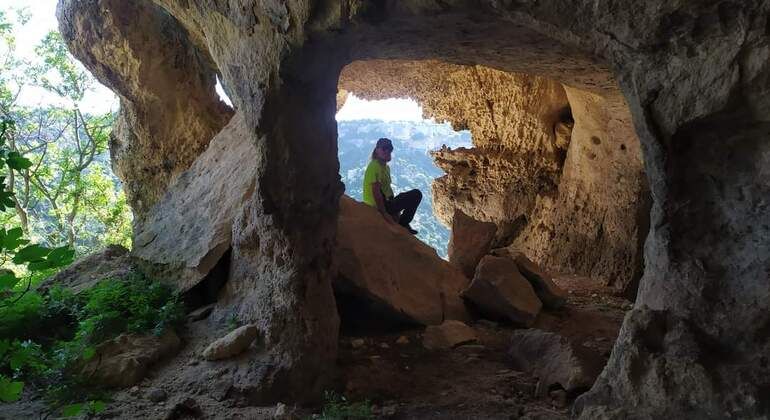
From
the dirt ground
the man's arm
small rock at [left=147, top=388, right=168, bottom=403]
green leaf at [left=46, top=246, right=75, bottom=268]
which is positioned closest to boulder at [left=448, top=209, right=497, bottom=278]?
the man's arm

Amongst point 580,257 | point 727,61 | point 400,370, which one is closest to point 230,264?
point 400,370

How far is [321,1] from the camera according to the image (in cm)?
307

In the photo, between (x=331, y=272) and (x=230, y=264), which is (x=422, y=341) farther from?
(x=230, y=264)

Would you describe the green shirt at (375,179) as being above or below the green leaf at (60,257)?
above

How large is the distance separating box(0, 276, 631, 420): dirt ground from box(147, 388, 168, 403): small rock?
0.01 m

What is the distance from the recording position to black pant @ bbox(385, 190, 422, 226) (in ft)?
19.7

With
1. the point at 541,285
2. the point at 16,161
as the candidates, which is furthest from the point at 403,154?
the point at 16,161

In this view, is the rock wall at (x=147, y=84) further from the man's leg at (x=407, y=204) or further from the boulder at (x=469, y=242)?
the boulder at (x=469, y=242)

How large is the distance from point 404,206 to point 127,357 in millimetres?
3310

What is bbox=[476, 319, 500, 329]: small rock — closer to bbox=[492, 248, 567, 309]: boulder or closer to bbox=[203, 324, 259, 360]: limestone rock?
bbox=[492, 248, 567, 309]: boulder

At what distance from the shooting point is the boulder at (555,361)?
10.6ft

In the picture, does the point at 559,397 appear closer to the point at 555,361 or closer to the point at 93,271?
the point at 555,361

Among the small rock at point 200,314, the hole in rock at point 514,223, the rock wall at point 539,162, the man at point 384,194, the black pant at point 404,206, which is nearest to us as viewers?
the hole in rock at point 514,223

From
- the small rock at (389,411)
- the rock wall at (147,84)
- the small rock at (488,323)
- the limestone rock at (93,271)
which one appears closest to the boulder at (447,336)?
the small rock at (488,323)
